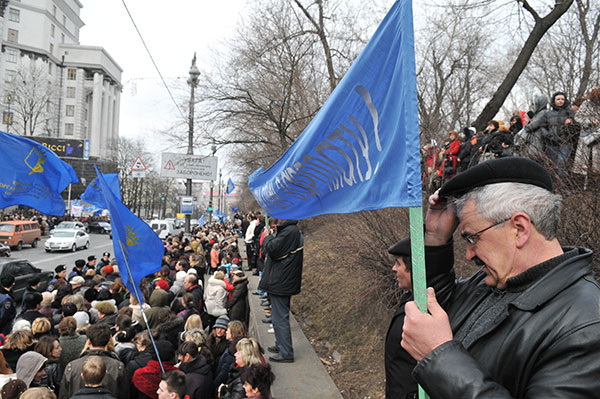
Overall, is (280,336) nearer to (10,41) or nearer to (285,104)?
(285,104)

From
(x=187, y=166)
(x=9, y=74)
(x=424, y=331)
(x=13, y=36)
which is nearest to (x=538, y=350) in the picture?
(x=424, y=331)

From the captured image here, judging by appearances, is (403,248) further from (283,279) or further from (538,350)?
(283,279)

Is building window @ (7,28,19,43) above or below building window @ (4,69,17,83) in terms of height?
above

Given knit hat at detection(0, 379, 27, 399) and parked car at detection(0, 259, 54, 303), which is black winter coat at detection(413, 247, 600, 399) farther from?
parked car at detection(0, 259, 54, 303)

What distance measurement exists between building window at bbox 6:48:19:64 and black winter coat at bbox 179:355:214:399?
87.0 metres

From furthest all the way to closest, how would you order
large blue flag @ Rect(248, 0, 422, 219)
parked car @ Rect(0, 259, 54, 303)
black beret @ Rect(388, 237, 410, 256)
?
1. parked car @ Rect(0, 259, 54, 303)
2. black beret @ Rect(388, 237, 410, 256)
3. large blue flag @ Rect(248, 0, 422, 219)

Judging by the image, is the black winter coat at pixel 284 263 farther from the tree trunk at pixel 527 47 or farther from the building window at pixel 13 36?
the building window at pixel 13 36

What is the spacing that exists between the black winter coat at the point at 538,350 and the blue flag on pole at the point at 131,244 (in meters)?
3.66

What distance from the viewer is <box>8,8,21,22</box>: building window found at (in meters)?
75.3

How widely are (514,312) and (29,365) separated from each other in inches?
197

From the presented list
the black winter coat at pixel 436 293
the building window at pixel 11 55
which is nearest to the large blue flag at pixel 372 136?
the black winter coat at pixel 436 293

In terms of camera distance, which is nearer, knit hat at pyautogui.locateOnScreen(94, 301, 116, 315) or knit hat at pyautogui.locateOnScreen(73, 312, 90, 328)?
knit hat at pyautogui.locateOnScreen(73, 312, 90, 328)

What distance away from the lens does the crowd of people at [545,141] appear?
4.58 m

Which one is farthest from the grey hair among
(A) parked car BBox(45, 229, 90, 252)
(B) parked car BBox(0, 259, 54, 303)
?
(A) parked car BBox(45, 229, 90, 252)
